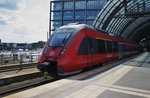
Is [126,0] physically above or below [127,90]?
above

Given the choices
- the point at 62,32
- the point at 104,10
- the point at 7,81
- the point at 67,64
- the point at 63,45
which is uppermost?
the point at 104,10

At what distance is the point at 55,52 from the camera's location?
11641 mm

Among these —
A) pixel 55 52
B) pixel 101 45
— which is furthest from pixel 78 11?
pixel 55 52

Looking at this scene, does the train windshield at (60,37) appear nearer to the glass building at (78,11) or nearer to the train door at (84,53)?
the train door at (84,53)

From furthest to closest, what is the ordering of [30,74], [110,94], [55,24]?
[55,24] < [30,74] < [110,94]

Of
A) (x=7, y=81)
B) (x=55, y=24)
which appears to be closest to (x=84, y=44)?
(x=7, y=81)

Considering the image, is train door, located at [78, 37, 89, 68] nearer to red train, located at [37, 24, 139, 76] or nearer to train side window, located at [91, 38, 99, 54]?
red train, located at [37, 24, 139, 76]

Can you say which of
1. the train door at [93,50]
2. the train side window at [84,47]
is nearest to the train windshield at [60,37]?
the train side window at [84,47]

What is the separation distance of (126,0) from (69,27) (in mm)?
18506

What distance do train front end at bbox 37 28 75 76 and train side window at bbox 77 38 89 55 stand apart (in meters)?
0.90

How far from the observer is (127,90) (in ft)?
26.2

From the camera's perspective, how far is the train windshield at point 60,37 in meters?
12.0

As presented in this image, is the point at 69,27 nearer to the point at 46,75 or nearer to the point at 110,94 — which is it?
the point at 46,75

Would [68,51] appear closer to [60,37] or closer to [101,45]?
[60,37]
